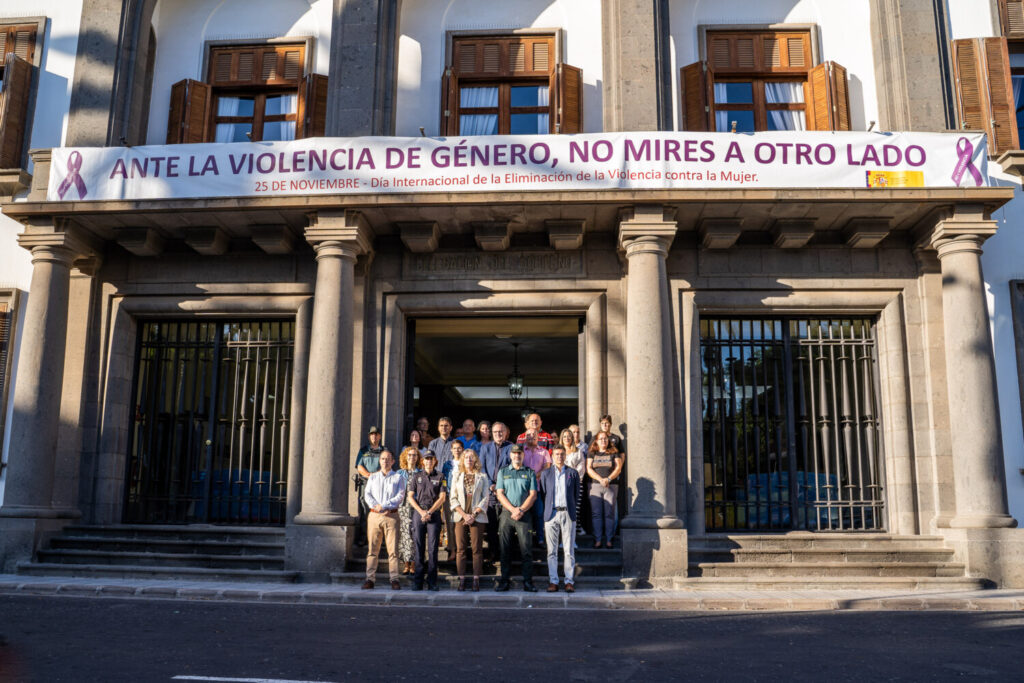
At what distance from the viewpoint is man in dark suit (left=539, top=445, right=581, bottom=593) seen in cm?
1029

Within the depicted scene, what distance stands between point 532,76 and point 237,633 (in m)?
10.0

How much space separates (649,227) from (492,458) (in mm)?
3734

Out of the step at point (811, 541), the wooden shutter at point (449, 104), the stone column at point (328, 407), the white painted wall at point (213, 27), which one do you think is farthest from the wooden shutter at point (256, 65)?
the step at point (811, 541)

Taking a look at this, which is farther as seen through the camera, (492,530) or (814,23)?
(814,23)

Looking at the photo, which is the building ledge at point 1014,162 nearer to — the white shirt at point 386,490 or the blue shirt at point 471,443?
the blue shirt at point 471,443

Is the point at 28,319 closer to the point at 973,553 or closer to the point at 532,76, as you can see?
the point at 532,76

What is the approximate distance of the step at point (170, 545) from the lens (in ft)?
39.5

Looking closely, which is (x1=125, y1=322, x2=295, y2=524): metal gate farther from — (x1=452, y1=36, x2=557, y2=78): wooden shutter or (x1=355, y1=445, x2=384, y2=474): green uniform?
(x1=452, y1=36, x2=557, y2=78): wooden shutter

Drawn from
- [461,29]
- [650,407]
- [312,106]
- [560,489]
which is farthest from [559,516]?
[461,29]

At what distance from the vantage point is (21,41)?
1455cm

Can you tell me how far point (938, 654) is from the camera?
6484mm

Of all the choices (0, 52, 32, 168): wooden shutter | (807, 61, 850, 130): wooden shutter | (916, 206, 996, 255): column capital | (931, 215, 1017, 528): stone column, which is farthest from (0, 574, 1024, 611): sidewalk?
(0, 52, 32, 168): wooden shutter

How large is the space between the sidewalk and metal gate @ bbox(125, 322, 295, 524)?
2.87m

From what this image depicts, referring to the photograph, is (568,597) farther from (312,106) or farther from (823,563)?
(312,106)
